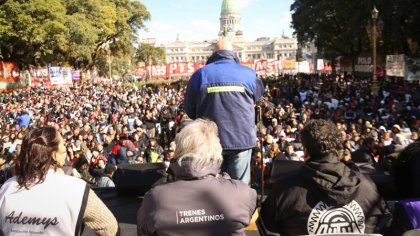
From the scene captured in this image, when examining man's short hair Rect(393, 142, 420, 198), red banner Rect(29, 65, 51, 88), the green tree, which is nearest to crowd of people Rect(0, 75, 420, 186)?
man's short hair Rect(393, 142, 420, 198)

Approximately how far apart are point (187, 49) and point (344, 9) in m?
134

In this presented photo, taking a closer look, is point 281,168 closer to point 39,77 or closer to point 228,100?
point 228,100

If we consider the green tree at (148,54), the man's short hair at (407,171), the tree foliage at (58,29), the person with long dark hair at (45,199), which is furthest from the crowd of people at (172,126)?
the green tree at (148,54)

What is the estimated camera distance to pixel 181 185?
235cm

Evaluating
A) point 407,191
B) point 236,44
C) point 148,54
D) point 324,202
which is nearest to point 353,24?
point 407,191

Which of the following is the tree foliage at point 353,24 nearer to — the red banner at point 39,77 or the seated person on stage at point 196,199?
the red banner at point 39,77

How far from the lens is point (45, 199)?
231 centimetres

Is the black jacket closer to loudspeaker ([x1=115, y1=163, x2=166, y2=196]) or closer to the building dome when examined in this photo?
loudspeaker ([x1=115, y1=163, x2=166, y2=196])

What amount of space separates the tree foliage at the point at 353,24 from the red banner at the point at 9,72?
24668 mm

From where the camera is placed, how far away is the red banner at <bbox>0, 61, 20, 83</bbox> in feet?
104

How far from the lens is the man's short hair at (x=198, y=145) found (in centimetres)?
236

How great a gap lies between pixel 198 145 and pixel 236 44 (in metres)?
157

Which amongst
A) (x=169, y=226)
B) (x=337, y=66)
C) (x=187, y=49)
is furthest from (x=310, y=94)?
(x=187, y=49)

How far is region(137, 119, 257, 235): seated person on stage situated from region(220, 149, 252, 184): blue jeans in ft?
3.62
